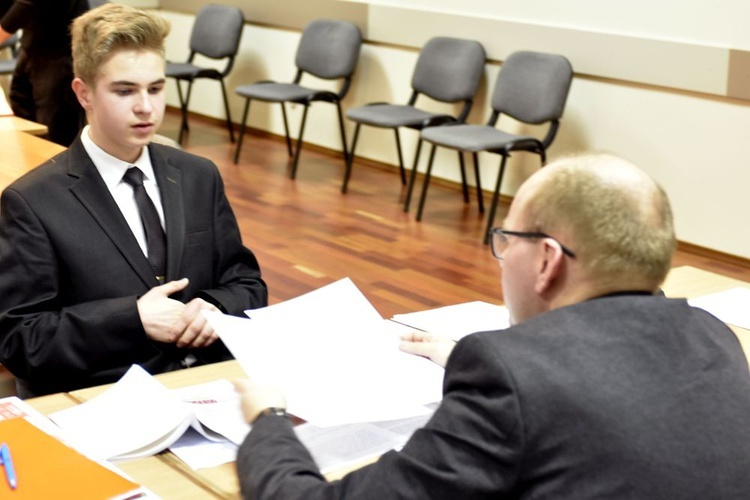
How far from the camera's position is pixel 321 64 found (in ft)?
22.2

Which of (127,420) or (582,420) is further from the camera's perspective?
(127,420)

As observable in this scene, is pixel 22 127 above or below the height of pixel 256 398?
below

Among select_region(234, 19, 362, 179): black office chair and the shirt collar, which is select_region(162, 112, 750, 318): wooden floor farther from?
the shirt collar

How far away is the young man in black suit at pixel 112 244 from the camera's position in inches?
82.2

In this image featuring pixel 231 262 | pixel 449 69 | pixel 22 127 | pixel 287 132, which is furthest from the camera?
pixel 287 132

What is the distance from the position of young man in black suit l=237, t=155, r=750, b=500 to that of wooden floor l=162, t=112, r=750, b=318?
9.71ft

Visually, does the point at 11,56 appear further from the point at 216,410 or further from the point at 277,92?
Answer: the point at 216,410

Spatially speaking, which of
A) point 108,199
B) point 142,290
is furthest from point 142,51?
point 142,290

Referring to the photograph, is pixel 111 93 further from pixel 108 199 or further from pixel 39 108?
pixel 39 108

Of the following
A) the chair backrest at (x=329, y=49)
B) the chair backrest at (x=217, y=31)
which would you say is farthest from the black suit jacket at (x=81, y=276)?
the chair backrest at (x=217, y=31)

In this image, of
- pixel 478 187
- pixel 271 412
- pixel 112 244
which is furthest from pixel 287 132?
pixel 271 412

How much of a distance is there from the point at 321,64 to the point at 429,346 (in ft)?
16.8

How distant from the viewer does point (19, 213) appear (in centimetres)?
213

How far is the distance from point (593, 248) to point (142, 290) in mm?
1232
